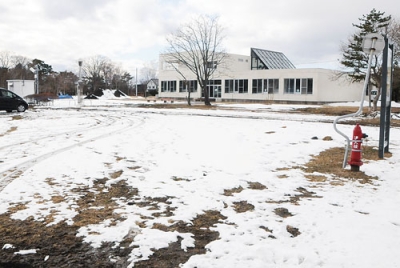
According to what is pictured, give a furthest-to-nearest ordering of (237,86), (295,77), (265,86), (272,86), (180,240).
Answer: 1. (237,86)
2. (265,86)
3. (272,86)
4. (295,77)
5. (180,240)

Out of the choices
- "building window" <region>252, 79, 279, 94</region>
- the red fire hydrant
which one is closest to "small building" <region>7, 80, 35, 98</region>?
"building window" <region>252, 79, 279, 94</region>

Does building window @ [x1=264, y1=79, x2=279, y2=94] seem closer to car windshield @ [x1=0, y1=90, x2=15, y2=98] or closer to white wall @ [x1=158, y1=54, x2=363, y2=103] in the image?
white wall @ [x1=158, y1=54, x2=363, y2=103]

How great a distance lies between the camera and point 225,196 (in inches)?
225

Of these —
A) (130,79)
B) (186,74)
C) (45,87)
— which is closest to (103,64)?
(130,79)

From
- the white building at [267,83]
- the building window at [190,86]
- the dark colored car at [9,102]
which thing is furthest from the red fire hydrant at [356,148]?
the building window at [190,86]

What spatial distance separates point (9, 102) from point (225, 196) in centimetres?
2308

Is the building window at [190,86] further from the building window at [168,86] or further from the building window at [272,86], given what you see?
the building window at [272,86]

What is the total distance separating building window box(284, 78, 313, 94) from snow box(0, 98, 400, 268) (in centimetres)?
3744

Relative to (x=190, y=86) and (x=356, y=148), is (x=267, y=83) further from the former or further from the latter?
(x=356, y=148)

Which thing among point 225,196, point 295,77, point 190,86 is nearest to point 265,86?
point 295,77

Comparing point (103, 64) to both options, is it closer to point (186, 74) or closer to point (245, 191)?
point (186, 74)

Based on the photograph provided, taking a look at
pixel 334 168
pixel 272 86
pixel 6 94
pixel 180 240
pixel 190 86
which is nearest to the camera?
pixel 180 240

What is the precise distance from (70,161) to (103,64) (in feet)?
351

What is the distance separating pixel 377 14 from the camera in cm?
→ 3019
